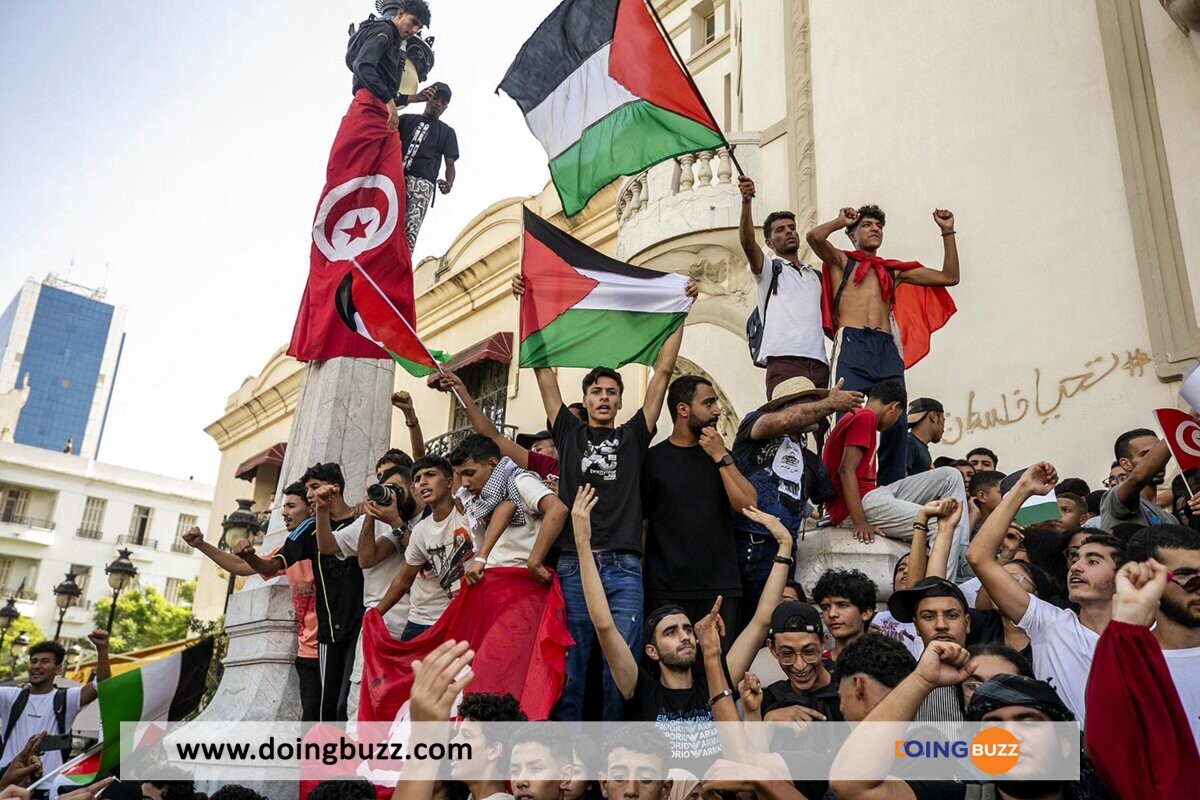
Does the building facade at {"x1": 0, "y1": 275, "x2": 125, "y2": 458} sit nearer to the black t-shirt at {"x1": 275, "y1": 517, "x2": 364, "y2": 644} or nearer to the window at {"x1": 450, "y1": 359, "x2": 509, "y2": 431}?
the window at {"x1": 450, "y1": 359, "x2": 509, "y2": 431}

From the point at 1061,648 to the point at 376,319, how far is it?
4.61 m

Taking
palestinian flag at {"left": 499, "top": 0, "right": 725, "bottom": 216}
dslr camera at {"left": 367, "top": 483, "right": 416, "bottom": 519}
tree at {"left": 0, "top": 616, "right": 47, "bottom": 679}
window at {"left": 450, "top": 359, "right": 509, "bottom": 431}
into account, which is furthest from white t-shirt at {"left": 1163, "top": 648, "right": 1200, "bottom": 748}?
tree at {"left": 0, "top": 616, "right": 47, "bottom": 679}

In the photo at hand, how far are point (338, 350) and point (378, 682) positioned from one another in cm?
310

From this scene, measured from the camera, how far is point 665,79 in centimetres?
616

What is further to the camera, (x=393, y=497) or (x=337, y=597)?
(x=337, y=597)

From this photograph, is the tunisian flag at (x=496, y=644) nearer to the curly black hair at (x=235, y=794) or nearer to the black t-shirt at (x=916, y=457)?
the curly black hair at (x=235, y=794)

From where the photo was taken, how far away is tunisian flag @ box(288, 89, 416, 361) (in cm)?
720

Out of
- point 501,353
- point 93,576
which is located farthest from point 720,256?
point 93,576

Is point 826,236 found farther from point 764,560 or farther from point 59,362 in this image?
point 59,362

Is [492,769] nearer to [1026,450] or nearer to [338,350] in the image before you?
[338,350]

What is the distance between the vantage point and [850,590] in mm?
3852

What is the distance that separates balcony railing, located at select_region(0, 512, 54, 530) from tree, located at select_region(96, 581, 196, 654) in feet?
52.1

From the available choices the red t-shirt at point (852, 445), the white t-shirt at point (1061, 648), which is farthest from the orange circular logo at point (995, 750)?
the red t-shirt at point (852, 445)

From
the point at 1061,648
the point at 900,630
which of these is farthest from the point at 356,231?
the point at 1061,648
